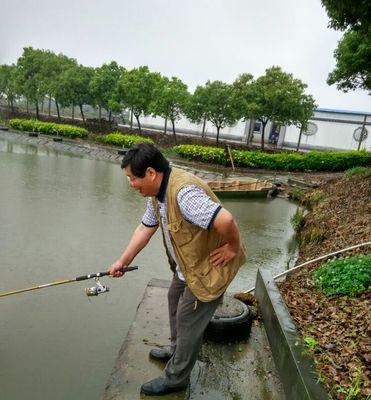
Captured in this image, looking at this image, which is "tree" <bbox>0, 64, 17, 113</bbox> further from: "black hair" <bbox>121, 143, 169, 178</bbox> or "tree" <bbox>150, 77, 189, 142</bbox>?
"black hair" <bbox>121, 143, 169, 178</bbox>

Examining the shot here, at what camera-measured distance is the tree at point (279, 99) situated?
2127 centimetres

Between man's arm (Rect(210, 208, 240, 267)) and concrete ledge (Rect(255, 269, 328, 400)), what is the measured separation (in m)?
0.95

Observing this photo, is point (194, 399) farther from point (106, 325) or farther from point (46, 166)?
point (46, 166)

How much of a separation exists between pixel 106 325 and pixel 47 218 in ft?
14.7

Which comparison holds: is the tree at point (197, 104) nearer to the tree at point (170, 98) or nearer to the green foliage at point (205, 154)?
the tree at point (170, 98)

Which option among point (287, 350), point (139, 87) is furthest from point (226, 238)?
point (139, 87)

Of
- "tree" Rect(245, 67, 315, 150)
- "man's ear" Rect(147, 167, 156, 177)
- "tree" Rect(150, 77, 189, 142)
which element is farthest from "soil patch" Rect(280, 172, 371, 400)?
"tree" Rect(150, 77, 189, 142)

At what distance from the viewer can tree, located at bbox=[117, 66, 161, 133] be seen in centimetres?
2575

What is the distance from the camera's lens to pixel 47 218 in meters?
8.17

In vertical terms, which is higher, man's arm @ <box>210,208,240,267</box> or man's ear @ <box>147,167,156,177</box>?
man's ear @ <box>147,167,156,177</box>

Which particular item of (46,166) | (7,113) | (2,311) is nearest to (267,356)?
(2,311)

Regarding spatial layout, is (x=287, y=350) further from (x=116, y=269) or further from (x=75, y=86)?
(x=75, y=86)

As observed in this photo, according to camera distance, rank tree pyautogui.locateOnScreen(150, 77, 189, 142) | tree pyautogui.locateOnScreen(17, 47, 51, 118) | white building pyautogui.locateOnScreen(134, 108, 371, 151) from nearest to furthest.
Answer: tree pyautogui.locateOnScreen(150, 77, 189, 142), white building pyautogui.locateOnScreen(134, 108, 371, 151), tree pyautogui.locateOnScreen(17, 47, 51, 118)

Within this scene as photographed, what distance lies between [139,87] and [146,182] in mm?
24989
